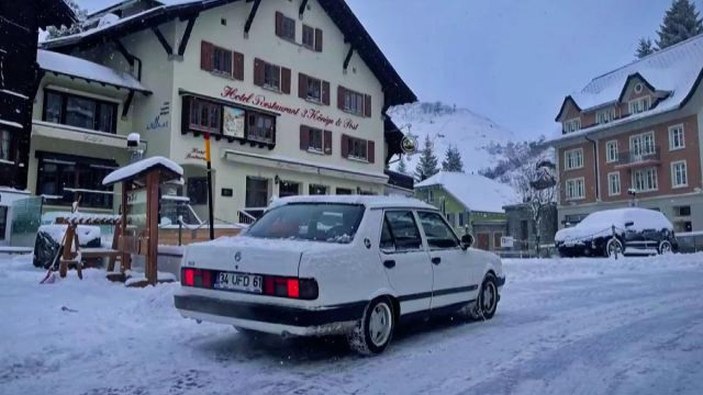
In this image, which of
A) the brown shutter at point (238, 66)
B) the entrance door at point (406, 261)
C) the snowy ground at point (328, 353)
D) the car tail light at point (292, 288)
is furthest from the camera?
the brown shutter at point (238, 66)

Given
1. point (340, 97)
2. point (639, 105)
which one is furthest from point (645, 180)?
point (340, 97)

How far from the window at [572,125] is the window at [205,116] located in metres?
36.2

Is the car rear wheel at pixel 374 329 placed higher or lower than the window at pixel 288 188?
lower

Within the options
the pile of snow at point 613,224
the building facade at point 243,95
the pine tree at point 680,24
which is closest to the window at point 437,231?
the building facade at point 243,95

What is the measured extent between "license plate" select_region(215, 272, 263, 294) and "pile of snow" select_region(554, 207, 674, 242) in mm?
20425

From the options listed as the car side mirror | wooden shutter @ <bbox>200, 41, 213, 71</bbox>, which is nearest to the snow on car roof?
the car side mirror

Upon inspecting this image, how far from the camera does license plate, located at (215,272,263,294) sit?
210 inches

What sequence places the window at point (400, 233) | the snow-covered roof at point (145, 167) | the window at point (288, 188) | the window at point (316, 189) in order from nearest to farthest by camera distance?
the window at point (400, 233), the snow-covered roof at point (145, 167), the window at point (288, 188), the window at point (316, 189)

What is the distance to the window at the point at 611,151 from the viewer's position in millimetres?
48594

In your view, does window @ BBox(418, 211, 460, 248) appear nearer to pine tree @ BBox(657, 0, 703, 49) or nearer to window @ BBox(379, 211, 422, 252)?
window @ BBox(379, 211, 422, 252)

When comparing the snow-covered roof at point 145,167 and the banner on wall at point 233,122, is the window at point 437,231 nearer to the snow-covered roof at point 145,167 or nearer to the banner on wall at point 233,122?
the snow-covered roof at point 145,167

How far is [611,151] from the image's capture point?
49.1 metres

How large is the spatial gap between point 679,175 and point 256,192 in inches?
1276

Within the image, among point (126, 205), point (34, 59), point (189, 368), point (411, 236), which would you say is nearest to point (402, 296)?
point (411, 236)
